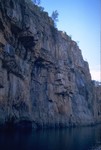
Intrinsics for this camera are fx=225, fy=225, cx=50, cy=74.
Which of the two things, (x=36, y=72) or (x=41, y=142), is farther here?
(x=36, y=72)

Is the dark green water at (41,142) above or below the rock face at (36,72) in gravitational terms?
below

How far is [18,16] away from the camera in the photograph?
43219mm

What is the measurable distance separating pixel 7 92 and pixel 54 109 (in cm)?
2287

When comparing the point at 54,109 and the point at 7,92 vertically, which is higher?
the point at 7,92

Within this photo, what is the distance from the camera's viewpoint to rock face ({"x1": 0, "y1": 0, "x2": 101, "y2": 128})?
40000 mm

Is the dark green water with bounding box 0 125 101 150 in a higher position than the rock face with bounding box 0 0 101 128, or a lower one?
lower

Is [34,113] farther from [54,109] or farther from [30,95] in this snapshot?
[54,109]

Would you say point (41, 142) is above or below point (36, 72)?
below

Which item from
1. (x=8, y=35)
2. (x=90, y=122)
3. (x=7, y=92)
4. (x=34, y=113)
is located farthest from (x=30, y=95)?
(x=90, y=122)

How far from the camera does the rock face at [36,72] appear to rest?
4000 centimetres

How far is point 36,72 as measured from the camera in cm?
5547

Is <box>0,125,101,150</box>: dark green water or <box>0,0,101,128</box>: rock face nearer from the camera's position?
<box>0,125,101,150</box>: dark green water

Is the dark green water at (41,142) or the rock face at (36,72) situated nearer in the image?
the dark green water at (41,142)

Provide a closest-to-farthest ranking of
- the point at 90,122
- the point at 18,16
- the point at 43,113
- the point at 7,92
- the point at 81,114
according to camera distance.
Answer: the point at 7,92
the point at 18,16
the point at 43,113
the point at 81,114
the point at 90,122
